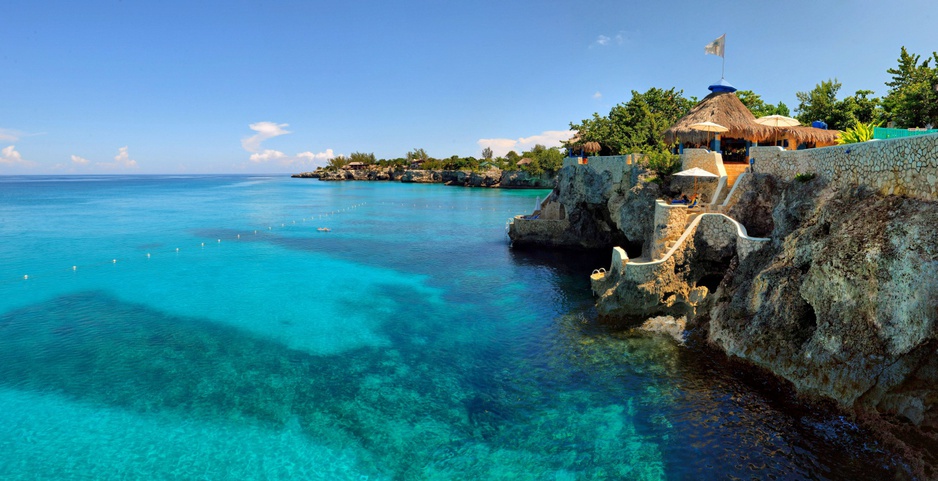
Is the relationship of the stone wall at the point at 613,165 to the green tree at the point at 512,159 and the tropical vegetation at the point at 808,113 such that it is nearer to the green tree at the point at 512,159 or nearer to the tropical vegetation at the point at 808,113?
the tropical vegetation at the point at 808,113

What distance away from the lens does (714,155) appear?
1023 inches

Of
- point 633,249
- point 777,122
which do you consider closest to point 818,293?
point 777,122

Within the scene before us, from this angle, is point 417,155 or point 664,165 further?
point 417,155

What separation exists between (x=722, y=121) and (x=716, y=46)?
469 cm

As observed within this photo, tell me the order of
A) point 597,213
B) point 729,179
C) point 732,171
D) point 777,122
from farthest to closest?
1. point 597,213
2. point 777,122
3. point 732,171
4. point 729,179

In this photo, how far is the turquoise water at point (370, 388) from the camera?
12.6m

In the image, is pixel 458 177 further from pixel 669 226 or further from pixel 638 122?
pixel 669 226

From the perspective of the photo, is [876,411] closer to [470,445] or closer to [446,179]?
[470,445]

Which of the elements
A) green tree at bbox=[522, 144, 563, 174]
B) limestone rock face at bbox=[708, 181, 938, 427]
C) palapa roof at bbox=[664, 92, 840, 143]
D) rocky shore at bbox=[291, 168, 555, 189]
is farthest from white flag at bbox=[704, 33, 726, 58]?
rocky shore at bbox=[291, 168, 555, 189]

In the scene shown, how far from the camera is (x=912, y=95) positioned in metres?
25.3

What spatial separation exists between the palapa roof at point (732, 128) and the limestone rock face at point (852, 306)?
11.8m

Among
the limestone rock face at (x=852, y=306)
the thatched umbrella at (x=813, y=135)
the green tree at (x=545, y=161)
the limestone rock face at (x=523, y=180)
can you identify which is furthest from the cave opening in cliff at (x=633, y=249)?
the limestone rock face at (x=523, y=180)

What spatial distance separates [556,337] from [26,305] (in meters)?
28.9

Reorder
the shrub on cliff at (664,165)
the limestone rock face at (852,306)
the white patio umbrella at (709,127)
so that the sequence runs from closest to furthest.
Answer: the limestone rock face at (852,306), the shrub on cliff at (664,165), the white patio umbrella at (709,127)
